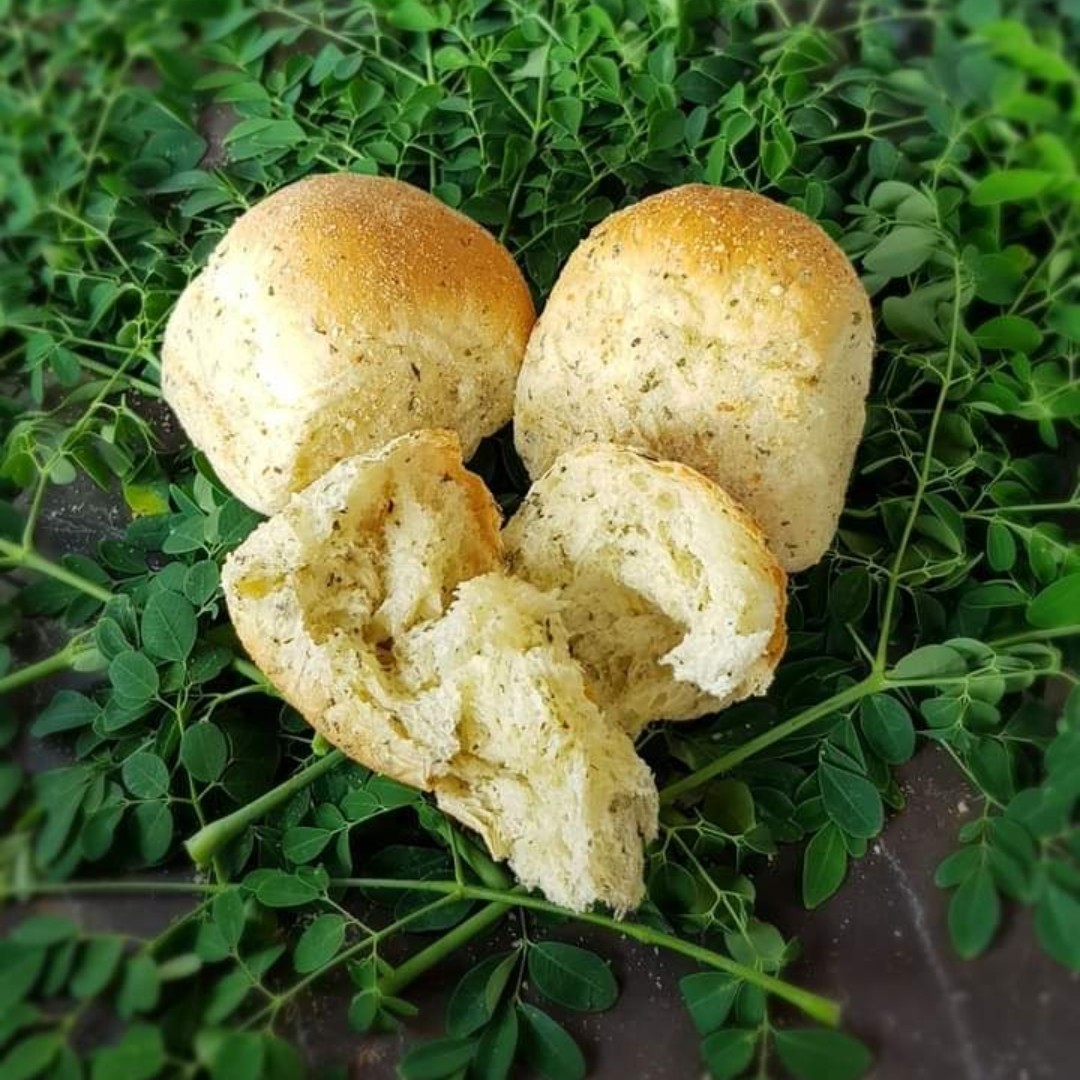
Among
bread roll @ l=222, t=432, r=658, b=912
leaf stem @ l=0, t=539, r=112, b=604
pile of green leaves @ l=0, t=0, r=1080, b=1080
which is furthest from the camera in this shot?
leaf stem @ l=0, t=539, r=112, b=604

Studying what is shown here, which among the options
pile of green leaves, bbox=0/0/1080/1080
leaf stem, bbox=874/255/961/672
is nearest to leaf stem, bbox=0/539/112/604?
pile of green leaves, bbox=0/0/1080/1080

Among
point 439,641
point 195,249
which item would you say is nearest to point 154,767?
point 439,641

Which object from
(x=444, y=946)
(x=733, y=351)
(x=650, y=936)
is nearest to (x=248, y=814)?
(x=444, y=946)

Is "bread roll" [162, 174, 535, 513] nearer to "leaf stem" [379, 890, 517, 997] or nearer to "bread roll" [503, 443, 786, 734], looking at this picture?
"bread roll" [503, 443, 786, 734]

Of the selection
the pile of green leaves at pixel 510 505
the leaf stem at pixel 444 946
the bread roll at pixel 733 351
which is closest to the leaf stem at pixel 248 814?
the pile of green leaves at pixel 510 505

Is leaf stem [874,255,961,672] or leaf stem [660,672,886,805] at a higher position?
leaf stem [874,255,961,672]

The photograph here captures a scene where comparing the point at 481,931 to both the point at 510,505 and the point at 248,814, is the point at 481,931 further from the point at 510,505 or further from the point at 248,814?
the point at 510,505

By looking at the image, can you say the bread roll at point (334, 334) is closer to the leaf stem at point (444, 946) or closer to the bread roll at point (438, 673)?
the bread roll at point (438, 673)

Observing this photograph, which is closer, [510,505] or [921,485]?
[921,485]
